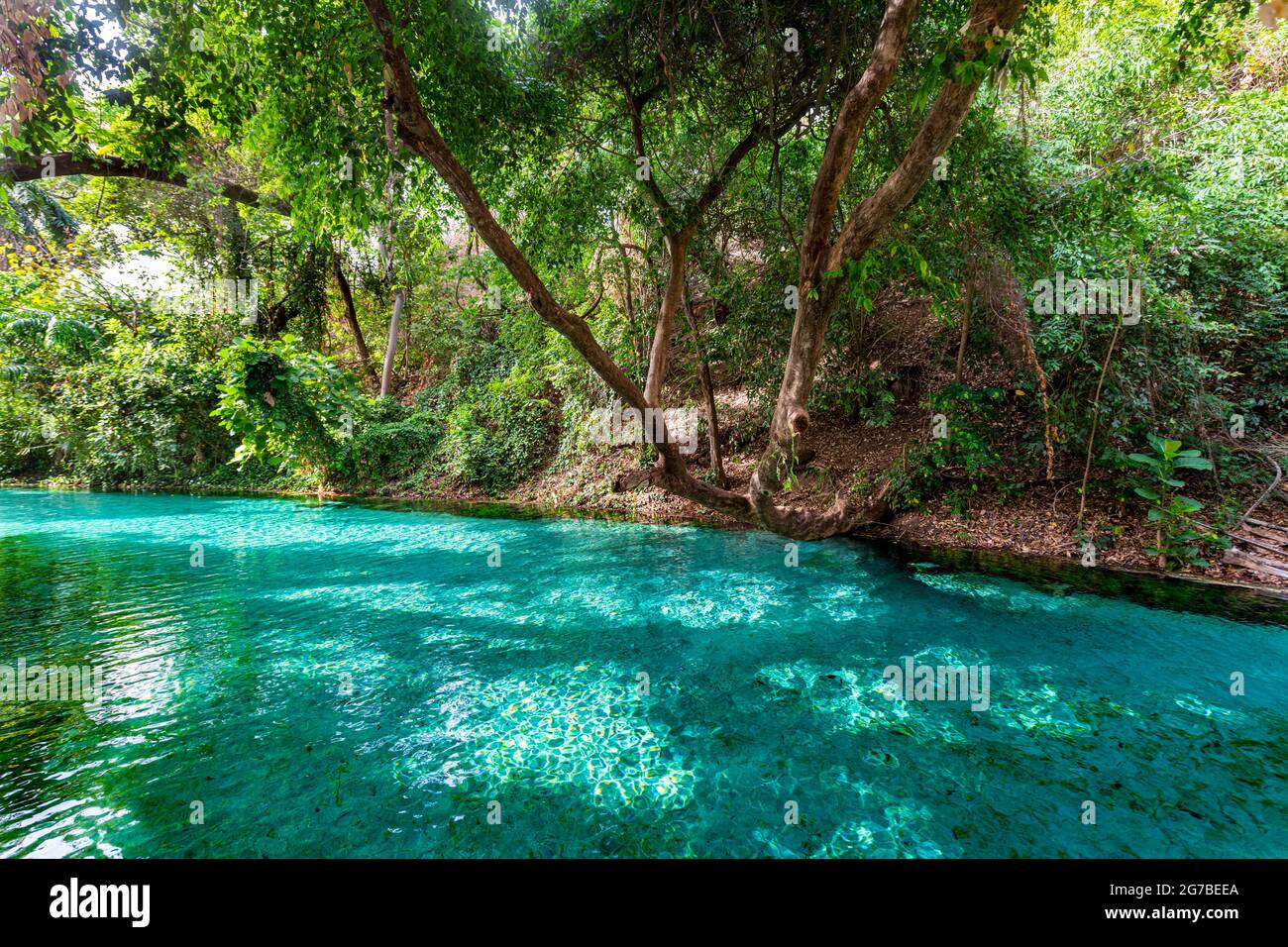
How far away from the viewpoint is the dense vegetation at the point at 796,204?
4.22 m

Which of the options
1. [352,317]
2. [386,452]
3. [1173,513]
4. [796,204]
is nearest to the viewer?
[1173,513]

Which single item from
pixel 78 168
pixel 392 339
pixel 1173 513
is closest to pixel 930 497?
pixel 1173 513

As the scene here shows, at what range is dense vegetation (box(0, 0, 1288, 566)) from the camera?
4.22m

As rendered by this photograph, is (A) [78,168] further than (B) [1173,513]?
Yes

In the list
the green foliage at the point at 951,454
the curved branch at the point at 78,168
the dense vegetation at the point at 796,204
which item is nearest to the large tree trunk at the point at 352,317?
the dense vegetation at the point at 796,204

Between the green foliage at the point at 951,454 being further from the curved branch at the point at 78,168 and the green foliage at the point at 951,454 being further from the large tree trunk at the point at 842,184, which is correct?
the curved branch at the point at 78,168

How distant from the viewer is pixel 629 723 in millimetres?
3018

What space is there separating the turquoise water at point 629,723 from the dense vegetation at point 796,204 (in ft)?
7.06

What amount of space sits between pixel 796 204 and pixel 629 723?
7959 millimetres

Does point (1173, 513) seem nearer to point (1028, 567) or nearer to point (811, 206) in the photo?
point (1028, 567)

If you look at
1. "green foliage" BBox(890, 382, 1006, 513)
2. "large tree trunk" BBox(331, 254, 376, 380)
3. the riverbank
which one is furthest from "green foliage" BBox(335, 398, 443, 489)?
A: "green foliage" BBox(890, 382, 1006, 513)

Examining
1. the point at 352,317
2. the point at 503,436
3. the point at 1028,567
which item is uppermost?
the point at 352,317

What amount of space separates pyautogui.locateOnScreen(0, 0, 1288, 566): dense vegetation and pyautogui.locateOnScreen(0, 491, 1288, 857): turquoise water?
215 cm
